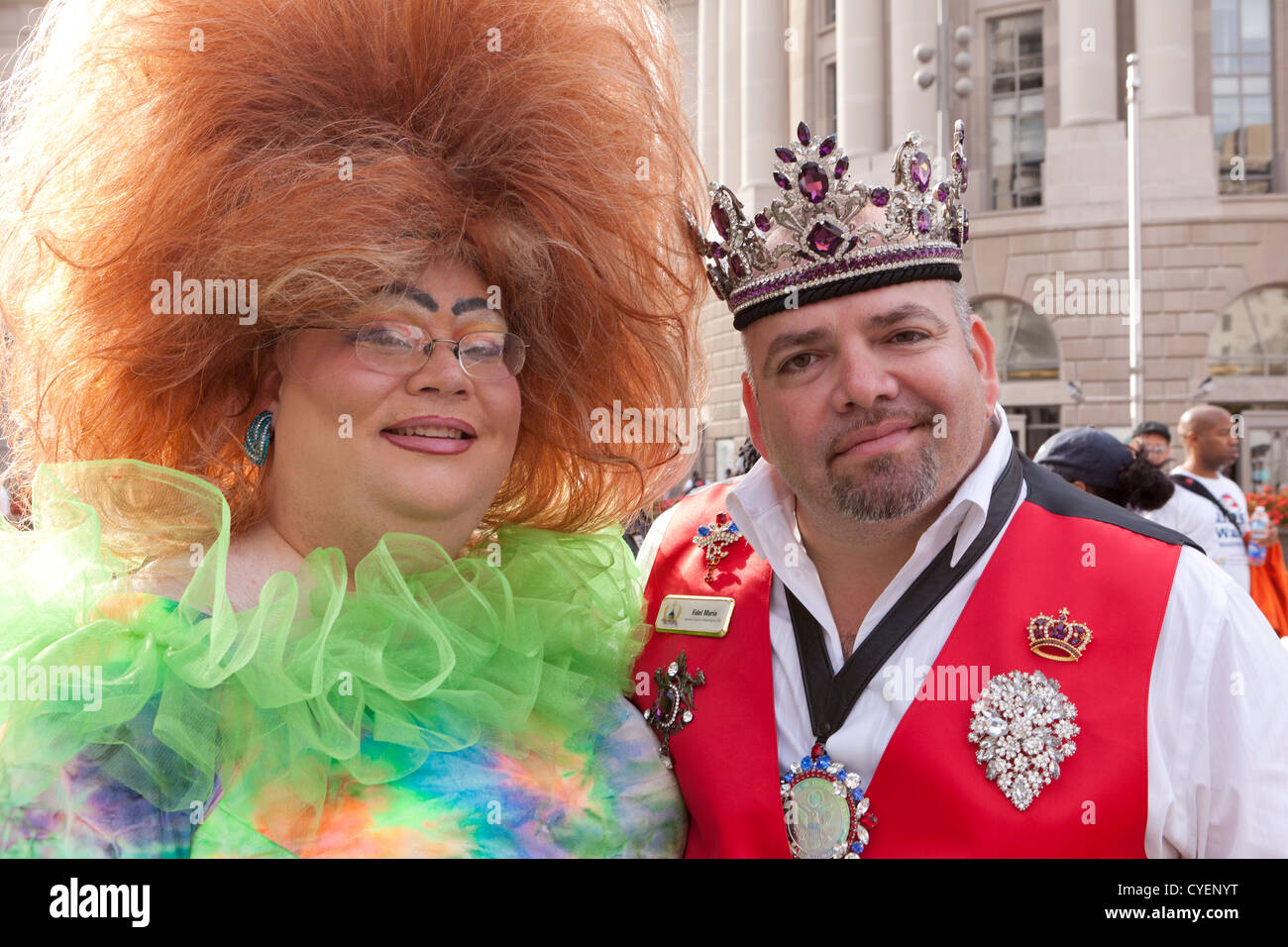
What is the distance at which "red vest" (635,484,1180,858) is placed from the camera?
1.92 meters

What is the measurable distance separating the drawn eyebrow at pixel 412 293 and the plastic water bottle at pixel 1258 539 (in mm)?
5349

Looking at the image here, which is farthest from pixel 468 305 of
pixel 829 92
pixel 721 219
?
pixel 829 92

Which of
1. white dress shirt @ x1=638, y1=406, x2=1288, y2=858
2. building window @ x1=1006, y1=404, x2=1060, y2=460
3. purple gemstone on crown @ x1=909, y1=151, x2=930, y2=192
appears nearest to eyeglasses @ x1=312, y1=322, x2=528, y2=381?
white dress shirt @ x1=638, y1=406, x2=1288, y2=858

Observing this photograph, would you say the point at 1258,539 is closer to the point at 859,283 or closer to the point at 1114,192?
the point at 859,283

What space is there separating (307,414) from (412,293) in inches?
11.5

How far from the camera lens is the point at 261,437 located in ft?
7.02

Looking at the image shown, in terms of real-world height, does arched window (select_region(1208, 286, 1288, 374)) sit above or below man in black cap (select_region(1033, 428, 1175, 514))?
above

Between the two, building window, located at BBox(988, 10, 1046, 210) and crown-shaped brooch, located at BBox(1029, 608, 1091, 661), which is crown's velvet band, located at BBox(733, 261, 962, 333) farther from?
building window, located at BBox(988, 10, 1046, 210)

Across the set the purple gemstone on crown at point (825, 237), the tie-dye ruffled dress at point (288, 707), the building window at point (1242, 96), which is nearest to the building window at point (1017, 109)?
the building window at point (1242, 96)

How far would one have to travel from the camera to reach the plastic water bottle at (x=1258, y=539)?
19.5 feet

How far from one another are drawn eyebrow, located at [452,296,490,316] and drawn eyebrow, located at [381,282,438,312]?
0.13 feet

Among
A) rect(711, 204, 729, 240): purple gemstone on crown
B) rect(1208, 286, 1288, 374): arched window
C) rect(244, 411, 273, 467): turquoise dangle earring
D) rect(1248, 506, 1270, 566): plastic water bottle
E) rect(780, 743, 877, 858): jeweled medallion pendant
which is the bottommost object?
rect(780, 743, 877, 858): jeweled medallion pendant

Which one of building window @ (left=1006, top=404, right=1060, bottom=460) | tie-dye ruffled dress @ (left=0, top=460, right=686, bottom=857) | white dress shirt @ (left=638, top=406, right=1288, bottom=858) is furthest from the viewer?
building window @ (left=1006, top=404, right=1060, bottom=460)

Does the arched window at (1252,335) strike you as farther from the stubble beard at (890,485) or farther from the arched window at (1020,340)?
the stubble beard at (890,485)
